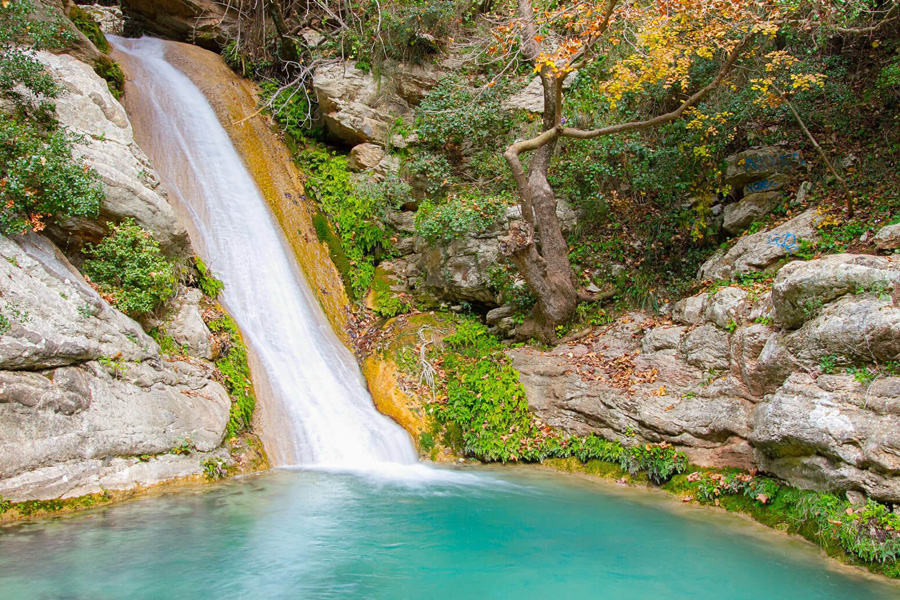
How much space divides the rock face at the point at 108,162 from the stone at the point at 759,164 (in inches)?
378

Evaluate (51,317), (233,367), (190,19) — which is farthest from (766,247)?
(190,19)

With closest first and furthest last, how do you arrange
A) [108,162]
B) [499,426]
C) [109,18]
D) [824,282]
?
1. [824,282]
2. [108,162]
3. [499,426]
4. [109,18]

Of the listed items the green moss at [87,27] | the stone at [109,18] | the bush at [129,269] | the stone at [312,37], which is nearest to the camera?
the bush at [129,269]

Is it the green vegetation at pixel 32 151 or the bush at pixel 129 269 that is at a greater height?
the green vegetation at pixel 32 151

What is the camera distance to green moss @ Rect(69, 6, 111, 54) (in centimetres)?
1287

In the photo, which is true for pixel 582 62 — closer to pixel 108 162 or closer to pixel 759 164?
pixel 759 164

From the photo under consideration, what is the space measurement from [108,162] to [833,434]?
10389 millimetres

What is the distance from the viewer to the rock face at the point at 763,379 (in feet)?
18.4

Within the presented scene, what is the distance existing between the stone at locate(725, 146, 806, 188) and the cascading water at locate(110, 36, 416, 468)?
7.38 metres

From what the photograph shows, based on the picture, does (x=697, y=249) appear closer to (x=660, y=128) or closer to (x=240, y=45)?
(x=660, y=128)

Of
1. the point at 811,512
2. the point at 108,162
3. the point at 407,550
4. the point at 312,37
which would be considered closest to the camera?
the point at 407,550

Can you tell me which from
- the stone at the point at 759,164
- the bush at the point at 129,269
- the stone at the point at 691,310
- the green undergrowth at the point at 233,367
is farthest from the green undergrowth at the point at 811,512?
the bush at the point at 129,269

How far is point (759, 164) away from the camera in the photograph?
950 centimetres

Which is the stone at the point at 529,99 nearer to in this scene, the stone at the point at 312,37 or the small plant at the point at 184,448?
the stone at the point at 312,37
